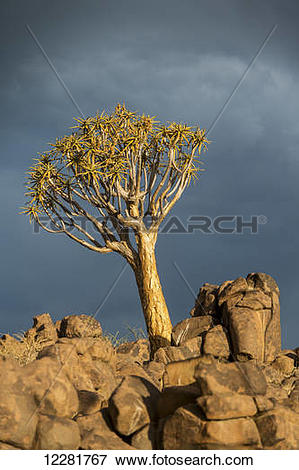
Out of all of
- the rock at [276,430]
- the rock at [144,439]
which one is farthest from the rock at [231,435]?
the rock at [144,439]

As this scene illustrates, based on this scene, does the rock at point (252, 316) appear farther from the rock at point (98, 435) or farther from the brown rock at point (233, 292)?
the rock at point (98, 435)

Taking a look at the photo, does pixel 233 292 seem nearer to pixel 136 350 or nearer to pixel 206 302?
pixel 206 302

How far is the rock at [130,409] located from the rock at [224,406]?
0.70m

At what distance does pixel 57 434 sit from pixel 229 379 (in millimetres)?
1909

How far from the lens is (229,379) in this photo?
5473 mm

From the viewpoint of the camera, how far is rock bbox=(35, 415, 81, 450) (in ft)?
17.1

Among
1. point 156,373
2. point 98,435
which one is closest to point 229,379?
point 98,435

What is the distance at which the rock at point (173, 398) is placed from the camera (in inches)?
217

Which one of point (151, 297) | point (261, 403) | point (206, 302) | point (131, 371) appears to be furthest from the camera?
point (151, 297)

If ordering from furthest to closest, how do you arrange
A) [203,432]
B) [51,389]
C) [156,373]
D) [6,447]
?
[156,373] → [51,389] → [6,447] → [203,432]

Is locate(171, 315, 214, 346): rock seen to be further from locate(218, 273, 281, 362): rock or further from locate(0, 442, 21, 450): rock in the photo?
locate(0, 442, 21, 450): rock

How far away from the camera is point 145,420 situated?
551 cm

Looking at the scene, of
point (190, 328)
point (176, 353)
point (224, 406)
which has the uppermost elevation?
point (190, 328)
